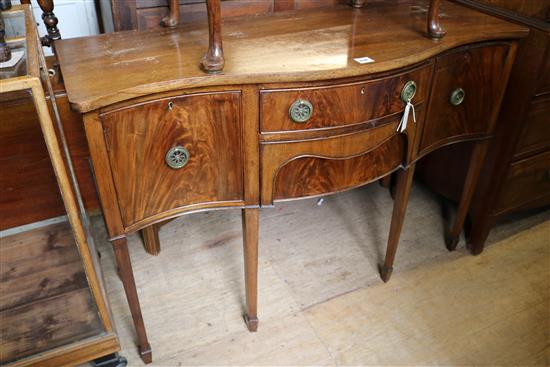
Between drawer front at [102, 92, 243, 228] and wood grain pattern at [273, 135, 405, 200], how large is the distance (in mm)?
120

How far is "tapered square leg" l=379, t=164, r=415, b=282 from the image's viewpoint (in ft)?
4.80

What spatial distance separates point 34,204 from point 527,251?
1.79 m

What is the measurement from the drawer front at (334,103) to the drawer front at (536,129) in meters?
0.56

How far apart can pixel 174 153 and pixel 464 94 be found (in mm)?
836

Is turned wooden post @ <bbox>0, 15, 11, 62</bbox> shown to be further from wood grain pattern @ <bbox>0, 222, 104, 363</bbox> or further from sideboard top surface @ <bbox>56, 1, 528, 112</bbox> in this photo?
wood grain pattern @ <bbox>0, 222, 104, 363</bbox>

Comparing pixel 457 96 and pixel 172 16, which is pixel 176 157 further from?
pixel 457 96

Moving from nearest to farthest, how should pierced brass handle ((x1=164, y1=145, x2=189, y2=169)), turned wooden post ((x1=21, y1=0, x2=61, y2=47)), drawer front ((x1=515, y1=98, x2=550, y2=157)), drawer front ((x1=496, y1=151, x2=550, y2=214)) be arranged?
pierced brass handle ((x1=164, y1=145, x2=189, y2=169))
turned wooden post ((x1=21, y1=0, x2=61, y2=47))
drawer front ((x1=515, y1=98, x2=550, y2=157))
drawer front ((x1=496, y1=151, x2=550, y2=214))

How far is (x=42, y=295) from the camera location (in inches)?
55.6

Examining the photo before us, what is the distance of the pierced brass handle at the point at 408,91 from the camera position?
1.18 meters

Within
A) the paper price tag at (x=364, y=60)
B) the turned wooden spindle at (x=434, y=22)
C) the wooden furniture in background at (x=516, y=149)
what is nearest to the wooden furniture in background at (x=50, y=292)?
the paper price tag at (x=364, y=60)

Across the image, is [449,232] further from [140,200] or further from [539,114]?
[140,200]

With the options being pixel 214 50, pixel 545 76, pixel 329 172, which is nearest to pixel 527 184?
pixel 545 76

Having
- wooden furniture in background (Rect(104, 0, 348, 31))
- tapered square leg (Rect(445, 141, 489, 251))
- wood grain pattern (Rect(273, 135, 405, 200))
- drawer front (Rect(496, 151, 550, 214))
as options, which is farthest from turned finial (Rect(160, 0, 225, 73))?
drawer front (Rect(496, 151, 550, 214))

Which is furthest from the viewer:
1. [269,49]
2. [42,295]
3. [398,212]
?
[398,212]
